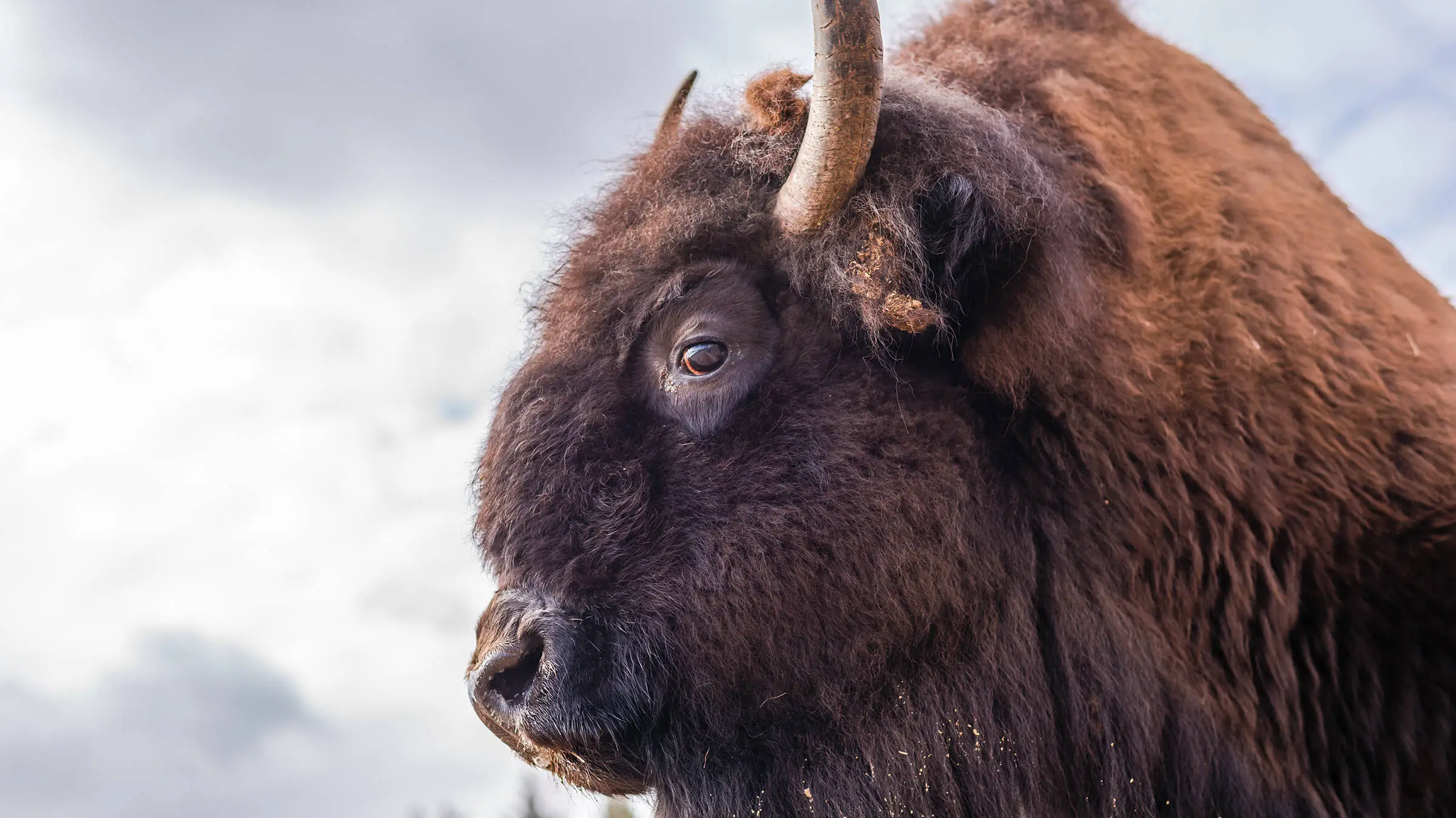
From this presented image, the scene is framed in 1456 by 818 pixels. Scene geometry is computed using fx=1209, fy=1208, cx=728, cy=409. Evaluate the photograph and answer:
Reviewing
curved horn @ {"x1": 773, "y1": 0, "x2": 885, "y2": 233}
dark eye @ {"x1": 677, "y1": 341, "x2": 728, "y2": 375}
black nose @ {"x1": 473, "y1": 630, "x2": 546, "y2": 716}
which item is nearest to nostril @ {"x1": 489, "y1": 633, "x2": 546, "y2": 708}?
black nose @ {"x1": 473, "y1": 630, "x2": 546, "y2": 716}

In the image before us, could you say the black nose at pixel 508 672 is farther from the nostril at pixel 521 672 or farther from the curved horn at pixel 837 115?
the curved horn at pixel 837 115

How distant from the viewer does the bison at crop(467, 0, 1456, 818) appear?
3.05 metres

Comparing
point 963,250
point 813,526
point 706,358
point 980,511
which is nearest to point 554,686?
point 813,526

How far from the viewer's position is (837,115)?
3160mm

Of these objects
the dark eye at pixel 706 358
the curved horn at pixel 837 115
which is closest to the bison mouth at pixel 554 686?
the dark eye at pixel 706 358

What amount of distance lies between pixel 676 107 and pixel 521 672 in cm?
211

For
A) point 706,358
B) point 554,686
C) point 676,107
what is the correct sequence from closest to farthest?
point 554,686 → point 706,358 → point 676,107

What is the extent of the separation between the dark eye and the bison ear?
0.58m

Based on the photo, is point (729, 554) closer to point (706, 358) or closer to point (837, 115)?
point (706, 358)

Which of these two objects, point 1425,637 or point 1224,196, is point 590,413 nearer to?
point 1224,196

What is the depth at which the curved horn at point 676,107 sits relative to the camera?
4.12 m

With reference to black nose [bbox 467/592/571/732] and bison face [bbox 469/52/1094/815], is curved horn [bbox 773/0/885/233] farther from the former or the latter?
black nose [bbox 467/592/571/732]

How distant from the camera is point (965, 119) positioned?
10.9ft

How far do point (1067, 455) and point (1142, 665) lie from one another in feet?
1.87
